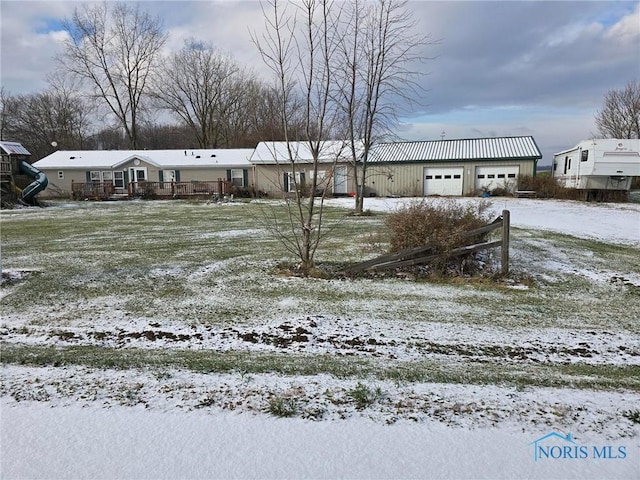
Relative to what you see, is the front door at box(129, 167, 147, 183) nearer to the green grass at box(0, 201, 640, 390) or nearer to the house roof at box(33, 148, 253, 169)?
the house roof at box(33, 148, 253, 169)

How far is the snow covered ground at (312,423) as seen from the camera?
7.53ft

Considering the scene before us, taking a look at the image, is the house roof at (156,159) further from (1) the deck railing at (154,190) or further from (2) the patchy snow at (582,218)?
(2) the patchy snow at (582,218)

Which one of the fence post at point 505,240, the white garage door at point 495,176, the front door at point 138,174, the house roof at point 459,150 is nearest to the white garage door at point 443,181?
the house roof at point 459,150

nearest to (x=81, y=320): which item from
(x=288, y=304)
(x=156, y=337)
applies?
(x=156, y=337)

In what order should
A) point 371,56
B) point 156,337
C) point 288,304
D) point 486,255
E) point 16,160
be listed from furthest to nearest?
point 16,160
point 371,56
point 486,255
point 288,304
point 156,337

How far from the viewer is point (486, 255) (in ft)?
25.6

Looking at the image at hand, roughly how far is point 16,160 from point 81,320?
27.7m

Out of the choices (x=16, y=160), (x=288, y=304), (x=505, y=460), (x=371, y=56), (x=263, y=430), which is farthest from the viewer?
(x=16, y=160)

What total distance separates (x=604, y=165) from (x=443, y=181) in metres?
9.66

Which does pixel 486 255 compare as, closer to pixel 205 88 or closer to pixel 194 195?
pixel 194 195

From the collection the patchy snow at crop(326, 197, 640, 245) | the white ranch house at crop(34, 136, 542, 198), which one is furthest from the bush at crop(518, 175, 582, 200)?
the patchy snow at crop(326, 197, 640, 245)

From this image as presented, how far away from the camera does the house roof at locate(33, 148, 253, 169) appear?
3102 centimetres

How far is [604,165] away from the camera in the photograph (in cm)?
2145

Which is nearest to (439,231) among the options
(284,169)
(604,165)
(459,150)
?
(604,165)
